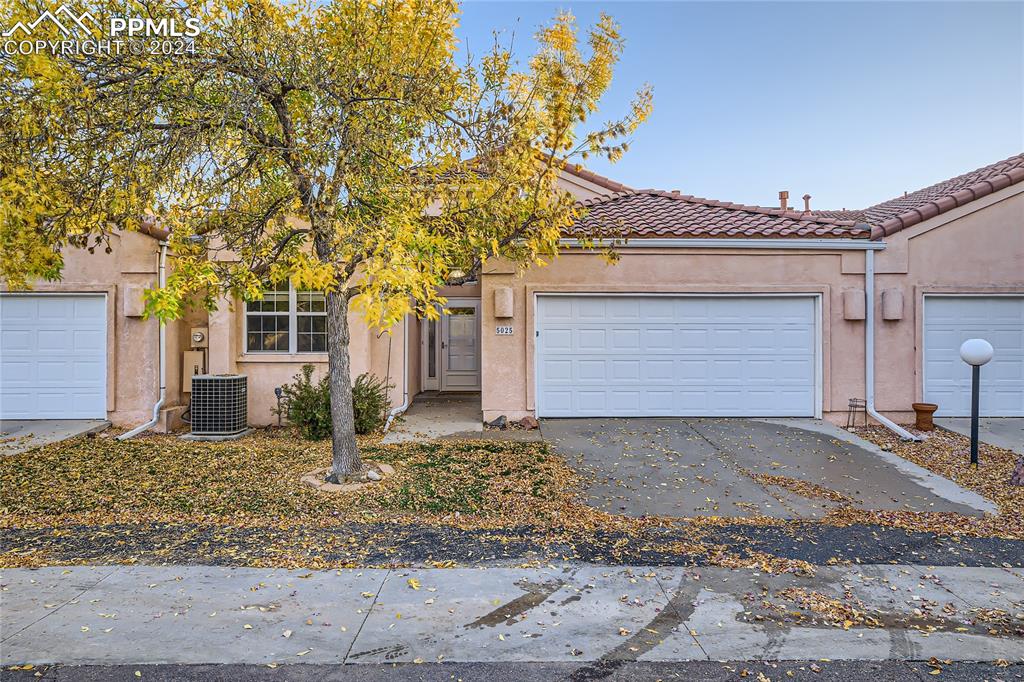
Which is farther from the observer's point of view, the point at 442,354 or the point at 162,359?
the point at 442,354

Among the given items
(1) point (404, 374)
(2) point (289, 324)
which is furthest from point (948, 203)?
(2) point (289, 324)

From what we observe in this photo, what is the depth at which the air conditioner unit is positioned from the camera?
8.94 meters

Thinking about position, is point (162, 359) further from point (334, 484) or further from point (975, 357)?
point (975, 357)

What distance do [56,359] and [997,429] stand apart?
15.3 metres

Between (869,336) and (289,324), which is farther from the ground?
(289,324)

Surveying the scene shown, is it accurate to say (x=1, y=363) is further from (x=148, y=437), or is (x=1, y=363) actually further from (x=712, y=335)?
(x=712, y=335)

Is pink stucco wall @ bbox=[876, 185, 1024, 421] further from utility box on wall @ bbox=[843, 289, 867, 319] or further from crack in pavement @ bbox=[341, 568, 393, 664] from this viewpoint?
crack in pavement @ bbox=[341, 568, 393, 664]

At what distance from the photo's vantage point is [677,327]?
9875mm

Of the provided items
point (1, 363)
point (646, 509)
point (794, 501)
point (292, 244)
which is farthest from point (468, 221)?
point (1, 363)

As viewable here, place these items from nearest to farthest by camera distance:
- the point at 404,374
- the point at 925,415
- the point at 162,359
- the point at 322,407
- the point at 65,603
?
the point at 65,603
the point at 322,407
the point at 925,415
the point at 162,359
the point at 404,374

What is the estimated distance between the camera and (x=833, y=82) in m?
11.5

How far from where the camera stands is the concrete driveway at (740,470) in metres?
5.83

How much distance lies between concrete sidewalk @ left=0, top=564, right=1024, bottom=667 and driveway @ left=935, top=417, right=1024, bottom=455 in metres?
5.28

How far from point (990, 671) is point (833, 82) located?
11693 mm
